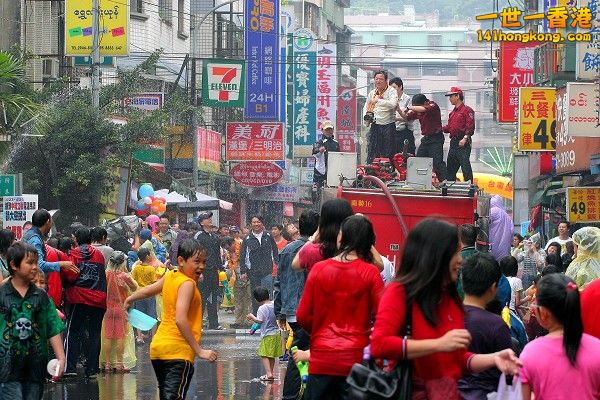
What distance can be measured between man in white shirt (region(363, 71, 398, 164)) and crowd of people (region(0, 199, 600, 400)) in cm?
323

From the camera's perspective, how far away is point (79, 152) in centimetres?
2745

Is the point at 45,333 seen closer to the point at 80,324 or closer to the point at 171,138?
the point at 80,324

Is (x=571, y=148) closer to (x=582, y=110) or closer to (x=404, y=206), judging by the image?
(x=582, y=110)

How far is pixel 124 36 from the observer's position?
30.4 m

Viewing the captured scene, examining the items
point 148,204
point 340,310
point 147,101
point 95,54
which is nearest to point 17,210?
point 95,54

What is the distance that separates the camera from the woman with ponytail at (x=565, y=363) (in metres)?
6.00

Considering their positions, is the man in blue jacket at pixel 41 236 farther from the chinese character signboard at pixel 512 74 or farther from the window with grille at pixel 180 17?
the window with grille at pixel 180 17

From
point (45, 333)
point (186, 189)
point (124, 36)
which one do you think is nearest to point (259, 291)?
point (45, 333)

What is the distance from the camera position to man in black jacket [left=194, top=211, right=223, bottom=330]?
76.5ft

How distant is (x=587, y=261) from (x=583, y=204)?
41.5 ft

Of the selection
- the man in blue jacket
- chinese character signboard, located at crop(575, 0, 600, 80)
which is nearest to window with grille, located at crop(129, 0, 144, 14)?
chinese character signboard, located at crop(575, 0, 600, 80)

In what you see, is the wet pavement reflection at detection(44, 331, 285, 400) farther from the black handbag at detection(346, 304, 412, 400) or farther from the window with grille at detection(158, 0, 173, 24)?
the window with grille at detection(158, 0, 173, 24)

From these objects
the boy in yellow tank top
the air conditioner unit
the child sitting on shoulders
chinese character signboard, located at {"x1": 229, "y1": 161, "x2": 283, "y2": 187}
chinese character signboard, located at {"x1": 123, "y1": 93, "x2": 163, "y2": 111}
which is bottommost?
the child sitting on shoulders

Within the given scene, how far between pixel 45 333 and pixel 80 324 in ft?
20.5
